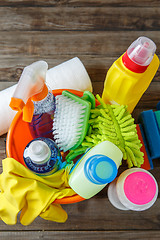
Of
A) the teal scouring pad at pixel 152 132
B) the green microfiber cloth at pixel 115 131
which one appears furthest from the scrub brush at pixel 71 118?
the teal scouring pad at pixel 152 132

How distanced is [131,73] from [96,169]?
17cm

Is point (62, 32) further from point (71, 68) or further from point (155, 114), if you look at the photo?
point (155, 114)

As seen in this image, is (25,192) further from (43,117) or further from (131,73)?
(131,73)

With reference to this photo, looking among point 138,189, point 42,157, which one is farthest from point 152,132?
point 42,157

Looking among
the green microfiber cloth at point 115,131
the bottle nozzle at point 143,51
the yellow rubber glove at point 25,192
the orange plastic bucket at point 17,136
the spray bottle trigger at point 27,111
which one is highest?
the bottle nozzle at point 143,51

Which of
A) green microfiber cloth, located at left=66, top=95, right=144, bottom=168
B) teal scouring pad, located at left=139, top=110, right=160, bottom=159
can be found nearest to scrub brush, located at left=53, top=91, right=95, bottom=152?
green microfiber cloth, located at left=66, top=95, right=144, bottom=168

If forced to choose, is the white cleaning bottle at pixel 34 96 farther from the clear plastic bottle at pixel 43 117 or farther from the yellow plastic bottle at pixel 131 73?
the yellow plastic bottle at pixel 131 73

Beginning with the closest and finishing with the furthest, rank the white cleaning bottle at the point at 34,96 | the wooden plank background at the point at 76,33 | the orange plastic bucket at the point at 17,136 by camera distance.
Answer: the white cleaning bottle at the point at 34,96, the orange plastic bucket at the point at 17,136, the wooden plank background at the point at 76,33

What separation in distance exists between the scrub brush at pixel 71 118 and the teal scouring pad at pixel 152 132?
164 mm

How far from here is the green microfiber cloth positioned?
0.41 meters

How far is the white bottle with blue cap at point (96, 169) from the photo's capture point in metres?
0.33

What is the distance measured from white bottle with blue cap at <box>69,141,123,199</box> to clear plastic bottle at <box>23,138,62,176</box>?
4cm

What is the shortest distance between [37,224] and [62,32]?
1.56 ft

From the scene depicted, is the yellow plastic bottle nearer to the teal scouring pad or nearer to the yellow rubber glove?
the teal scouring pad
